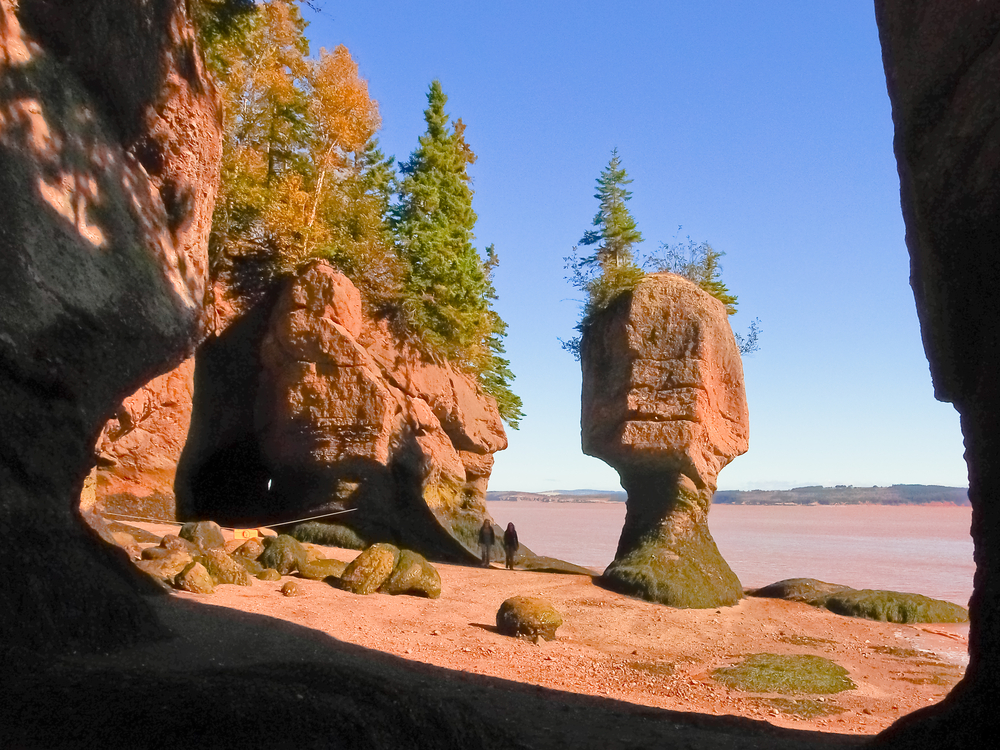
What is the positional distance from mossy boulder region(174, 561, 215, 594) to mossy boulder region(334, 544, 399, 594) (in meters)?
2.59

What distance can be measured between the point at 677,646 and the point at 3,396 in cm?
1078

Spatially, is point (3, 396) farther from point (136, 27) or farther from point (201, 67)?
point (201, 67)

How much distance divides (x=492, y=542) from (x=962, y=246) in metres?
18.7

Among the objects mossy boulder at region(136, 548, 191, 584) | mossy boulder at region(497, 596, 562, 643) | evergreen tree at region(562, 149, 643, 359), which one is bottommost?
mossy boulder at region(497, 596, 562, 643)

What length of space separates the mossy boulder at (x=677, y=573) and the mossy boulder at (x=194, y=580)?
951 cm

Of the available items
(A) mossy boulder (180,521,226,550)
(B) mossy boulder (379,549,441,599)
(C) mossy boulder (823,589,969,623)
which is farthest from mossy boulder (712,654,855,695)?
(A) mossy boulder (180,521,226,550)

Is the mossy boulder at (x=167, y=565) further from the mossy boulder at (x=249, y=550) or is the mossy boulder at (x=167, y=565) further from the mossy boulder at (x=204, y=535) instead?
the mossy boulder at (x=249, y=550)

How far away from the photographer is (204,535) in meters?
14.0

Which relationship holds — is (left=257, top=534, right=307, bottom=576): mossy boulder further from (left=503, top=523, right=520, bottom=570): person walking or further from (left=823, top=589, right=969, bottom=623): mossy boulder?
(left=823, top=589, right=969, bottom=623): mossy boulder

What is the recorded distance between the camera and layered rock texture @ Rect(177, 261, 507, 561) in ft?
66.0

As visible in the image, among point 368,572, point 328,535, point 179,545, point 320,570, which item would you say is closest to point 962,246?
point 368,572

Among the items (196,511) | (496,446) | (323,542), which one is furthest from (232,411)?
(496,446)

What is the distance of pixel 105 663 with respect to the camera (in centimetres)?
555

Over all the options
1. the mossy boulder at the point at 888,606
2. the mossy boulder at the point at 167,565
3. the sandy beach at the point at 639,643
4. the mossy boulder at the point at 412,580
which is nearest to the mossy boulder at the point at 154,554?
the mossy boulder at the point at 167,565
